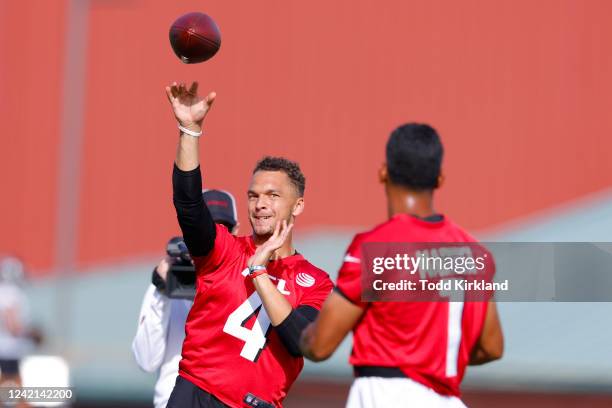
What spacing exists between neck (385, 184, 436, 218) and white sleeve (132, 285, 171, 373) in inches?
74.5

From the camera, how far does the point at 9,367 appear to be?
9.07m

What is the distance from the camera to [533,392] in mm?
12758

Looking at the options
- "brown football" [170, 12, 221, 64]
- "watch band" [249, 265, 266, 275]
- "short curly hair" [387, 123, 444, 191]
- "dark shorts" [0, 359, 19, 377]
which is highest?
"brown football" [170, 12, 221, 64]

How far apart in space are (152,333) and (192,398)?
782mm

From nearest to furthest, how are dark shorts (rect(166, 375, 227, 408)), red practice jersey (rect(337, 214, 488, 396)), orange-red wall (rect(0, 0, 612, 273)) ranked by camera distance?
red practice jersey (rect(337, 214, 488, 396)) < dark shorts (rect(166, 375, 227, 408)) < orange-red wall (rect(0, 0, 612, 273))

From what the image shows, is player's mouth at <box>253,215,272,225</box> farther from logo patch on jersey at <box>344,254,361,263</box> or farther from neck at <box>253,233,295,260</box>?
logo patch on jersey at <box>344,254,361,263</box>

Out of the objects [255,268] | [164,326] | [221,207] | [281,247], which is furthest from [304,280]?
[164,326]

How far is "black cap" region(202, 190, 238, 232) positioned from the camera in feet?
15.2

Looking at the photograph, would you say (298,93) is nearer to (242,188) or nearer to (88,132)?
(242,188)

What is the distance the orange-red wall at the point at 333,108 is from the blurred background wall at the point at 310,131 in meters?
0.02

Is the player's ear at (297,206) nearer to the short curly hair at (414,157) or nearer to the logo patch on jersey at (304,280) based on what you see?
the logo patch on jersey at (304,280)

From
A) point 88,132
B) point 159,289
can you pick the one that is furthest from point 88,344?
point 159,289

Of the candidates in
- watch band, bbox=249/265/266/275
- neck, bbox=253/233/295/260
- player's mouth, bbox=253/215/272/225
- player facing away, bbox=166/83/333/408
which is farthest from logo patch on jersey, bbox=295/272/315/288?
watch band, bbox=249/265/266/275

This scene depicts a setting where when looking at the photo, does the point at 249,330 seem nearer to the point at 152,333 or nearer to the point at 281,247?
the point at 281,247
